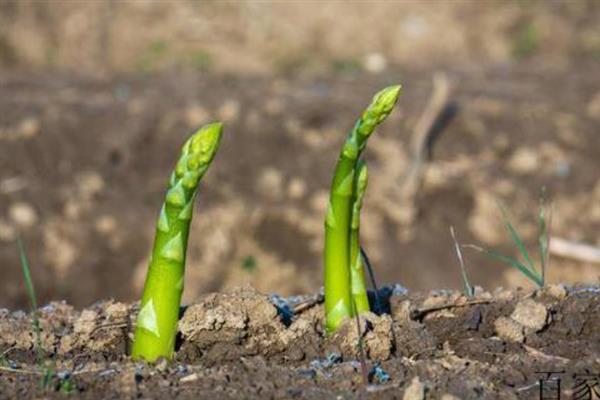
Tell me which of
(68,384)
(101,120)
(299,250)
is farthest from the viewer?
(101,120)

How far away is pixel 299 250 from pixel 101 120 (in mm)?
2227

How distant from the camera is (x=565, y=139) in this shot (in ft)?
32.9

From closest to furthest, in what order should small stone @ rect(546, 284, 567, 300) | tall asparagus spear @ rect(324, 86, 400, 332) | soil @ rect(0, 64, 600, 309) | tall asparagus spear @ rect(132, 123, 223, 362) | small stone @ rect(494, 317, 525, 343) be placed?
tall asparagus spear @ rect(132, 123, 223, 362) → tall asparagus spear @ rect(324, 86, 400, 332) → small stone @ rect(494, 317, 525, 343) → small stone @ rect(546, 284, 567, 300) → soil @ rect(0, 64, 600, 309)

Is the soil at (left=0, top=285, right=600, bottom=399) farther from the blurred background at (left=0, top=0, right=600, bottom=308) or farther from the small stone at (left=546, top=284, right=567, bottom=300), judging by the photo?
the blurred background at (left=0, top=0, right=600, bottom=308)

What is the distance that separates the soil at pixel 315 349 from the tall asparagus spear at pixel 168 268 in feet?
0.33

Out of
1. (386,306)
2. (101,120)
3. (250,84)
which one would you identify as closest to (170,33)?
(250,84)

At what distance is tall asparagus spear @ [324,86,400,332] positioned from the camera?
2.73m

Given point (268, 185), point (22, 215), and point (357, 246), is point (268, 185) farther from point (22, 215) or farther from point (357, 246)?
point (357, 246)

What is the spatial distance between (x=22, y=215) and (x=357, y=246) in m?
6.81

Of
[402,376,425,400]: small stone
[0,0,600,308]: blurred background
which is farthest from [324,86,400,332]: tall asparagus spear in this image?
[0,0,600,308]: blurred background

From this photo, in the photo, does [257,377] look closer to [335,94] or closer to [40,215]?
[40,215]

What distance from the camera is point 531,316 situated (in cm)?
290

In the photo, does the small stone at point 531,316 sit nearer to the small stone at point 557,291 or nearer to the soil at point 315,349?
the soil at point 315,349

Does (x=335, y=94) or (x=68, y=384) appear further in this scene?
(x=335, y=94)
